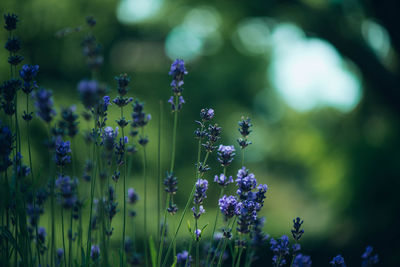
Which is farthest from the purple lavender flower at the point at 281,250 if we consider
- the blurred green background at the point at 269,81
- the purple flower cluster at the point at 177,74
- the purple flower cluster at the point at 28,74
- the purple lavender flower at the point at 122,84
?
the blurred green background at the point at 269,81

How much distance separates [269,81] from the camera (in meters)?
10.9

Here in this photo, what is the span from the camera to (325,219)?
328 inches

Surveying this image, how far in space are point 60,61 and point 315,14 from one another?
5367 mm

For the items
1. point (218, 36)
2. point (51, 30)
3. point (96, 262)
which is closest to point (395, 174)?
point (218, 36)

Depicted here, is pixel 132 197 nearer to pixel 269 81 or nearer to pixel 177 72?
pixel 177 72

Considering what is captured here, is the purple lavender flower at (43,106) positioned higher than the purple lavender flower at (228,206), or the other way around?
the purple lavender flower at (43,106)

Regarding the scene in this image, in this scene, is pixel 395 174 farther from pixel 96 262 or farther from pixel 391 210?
pixel 96 262

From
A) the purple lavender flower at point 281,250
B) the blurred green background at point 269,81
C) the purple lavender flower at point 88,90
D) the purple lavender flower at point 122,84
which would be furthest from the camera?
the blurred green background at point 269,81

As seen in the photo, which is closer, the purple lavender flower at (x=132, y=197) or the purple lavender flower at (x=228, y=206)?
the purple lavender flower at (x=228, y=206)

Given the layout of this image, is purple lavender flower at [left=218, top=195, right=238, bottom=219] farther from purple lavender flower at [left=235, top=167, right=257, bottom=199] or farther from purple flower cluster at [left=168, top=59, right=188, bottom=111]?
purple flower cluster at [left=168, top=59, right=188, bottom=111]

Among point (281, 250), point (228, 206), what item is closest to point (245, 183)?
point (228, 206)

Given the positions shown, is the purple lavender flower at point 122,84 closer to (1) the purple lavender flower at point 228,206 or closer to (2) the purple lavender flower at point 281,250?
(1) the purple lavender flower at point 228,206

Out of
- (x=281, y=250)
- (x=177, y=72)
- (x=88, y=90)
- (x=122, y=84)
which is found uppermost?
(x=177, y=72)

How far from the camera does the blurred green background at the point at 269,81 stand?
274 inches
